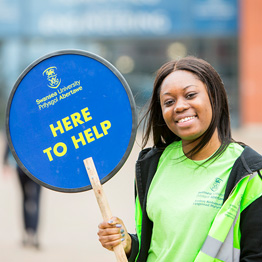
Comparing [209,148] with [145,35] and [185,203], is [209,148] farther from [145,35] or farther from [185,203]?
[145,35]

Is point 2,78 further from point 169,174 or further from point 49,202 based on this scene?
point 169,174

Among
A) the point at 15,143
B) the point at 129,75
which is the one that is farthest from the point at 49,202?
the point at 129,75

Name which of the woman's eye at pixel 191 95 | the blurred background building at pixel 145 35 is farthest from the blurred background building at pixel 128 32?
the woman's eye at pixel 191 95

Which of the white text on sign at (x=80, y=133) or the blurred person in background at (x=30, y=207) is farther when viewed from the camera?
the blurred person in background at (x=30, y=207)

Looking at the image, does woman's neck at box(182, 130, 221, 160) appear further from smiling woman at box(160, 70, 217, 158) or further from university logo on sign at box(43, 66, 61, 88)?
university logo on sign at box(43, 66, 61, 88)

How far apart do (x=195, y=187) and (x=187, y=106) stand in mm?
315

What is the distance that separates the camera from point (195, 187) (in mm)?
2107

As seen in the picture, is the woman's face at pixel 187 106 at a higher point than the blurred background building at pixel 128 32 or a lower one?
lower

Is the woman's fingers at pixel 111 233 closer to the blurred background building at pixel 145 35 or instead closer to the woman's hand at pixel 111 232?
the woman's hand at pixel 111 232

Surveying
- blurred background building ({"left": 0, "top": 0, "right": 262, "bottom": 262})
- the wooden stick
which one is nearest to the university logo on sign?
the wooden stick

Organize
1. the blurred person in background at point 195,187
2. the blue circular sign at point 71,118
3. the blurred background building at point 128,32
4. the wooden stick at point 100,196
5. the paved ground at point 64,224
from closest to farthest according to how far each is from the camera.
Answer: the blurred person in background at point 195,187 < the wooden stick at point 100,196 < the blue circular sign at point 71,118 < the paved ground at point 64,224 < the blurred background building at point 128,32

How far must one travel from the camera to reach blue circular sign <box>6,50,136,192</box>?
2.19 metres

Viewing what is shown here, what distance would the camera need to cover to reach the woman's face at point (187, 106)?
210 cm

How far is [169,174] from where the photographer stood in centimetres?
222
